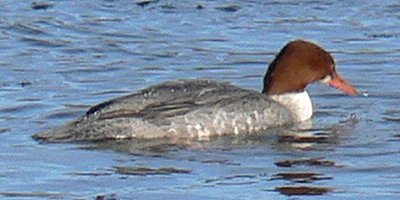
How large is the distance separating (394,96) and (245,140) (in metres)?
2.02

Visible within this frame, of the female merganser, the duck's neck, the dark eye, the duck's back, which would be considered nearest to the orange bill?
the dark eye

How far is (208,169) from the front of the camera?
11688 millimetres

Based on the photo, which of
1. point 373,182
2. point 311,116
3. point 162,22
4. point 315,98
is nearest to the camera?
point 373,182

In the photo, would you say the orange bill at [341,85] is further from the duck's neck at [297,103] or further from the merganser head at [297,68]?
the duck's neck at [297,103]

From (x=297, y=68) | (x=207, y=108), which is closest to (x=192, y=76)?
(x=297, y=68)

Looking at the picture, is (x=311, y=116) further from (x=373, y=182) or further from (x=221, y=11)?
(x=221, y=11)

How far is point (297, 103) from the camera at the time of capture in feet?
45.2

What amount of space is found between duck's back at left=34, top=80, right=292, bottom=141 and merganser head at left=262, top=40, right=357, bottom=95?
0.36m

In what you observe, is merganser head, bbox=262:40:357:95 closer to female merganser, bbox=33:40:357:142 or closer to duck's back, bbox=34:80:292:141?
female merganser, bbox=33:40:357:142

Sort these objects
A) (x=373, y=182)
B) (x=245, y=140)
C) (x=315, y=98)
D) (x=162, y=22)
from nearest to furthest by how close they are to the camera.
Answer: (x=373, y=182) → (x=245, y=140) → (x=315, y=98) → (x=162, y=22)

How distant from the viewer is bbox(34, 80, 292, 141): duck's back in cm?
1284

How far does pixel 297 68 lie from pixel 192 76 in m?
2.16

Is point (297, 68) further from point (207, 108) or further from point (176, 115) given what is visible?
point (176, 115)

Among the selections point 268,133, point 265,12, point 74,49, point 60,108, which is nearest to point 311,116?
point 268,133
